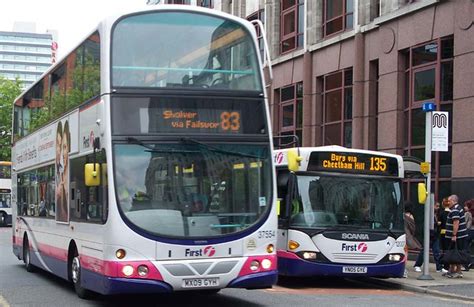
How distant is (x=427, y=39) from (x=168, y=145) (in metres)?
12.4

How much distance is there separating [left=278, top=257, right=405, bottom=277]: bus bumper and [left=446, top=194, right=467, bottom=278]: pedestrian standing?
6.49 feet

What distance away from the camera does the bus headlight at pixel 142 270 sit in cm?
895

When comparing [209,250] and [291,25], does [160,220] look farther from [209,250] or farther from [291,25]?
[291,25]

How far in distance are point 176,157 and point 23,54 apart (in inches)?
7205

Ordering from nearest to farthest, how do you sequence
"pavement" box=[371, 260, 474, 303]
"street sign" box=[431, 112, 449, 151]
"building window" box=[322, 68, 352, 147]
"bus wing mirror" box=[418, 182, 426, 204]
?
"pavement" box=[371, 260, 474, 303], "bus wing mirror" box=[418, 182, 426, 204], "street sign" box=[431, 112, 449, 151], "building window" box=[322, 68, 352, 147]

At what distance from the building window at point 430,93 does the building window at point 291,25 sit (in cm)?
711

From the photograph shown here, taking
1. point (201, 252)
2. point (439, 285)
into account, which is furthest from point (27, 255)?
point (439, 285)

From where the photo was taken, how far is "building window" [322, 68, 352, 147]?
23.7 metres

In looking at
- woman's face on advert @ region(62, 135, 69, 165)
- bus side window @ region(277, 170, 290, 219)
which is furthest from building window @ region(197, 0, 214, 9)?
woman's face on advert @ region(62, 135, 69, 165)

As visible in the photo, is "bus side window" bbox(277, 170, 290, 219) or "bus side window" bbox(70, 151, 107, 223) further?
"bus side window" bbox(277, 170, 290, 219)

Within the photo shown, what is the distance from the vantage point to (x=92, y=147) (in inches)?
394

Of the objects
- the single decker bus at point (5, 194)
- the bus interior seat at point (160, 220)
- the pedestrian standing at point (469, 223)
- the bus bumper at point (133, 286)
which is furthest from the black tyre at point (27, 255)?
the single decker bus at point (5, 194)

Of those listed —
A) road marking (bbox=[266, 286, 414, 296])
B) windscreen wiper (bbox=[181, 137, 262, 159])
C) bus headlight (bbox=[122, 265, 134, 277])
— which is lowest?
road marking (bbox=[266, 286, 414, 296])

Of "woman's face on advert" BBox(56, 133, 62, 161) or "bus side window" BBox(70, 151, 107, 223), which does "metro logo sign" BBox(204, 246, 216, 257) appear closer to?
"bus side window" BBox(70, 151, 107, 223)
